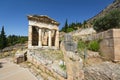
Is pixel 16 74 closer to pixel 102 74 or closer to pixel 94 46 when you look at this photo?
pixel 94 46

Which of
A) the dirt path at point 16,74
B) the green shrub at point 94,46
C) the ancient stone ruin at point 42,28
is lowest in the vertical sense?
the dirt path at point 16,74

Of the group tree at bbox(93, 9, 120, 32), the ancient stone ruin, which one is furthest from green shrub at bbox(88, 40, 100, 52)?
the ancient stone ruin

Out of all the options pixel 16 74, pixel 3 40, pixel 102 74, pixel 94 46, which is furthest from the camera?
pixel 3 40

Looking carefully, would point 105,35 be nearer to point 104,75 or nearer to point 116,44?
point 116,44

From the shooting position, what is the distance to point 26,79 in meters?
7.64

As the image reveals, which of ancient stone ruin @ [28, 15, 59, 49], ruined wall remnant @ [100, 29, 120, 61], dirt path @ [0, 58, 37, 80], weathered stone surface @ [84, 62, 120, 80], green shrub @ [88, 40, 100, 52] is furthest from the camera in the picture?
ancient stone ruin @ [28, 15, 59, 49]

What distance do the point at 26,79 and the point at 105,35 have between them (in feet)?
17.8

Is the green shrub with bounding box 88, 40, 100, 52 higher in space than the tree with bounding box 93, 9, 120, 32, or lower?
lower

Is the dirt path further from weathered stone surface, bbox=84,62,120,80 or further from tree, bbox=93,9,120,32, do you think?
tree, bbox=93,9,120,32

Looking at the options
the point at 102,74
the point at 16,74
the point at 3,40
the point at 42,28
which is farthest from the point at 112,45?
the point at 3,40

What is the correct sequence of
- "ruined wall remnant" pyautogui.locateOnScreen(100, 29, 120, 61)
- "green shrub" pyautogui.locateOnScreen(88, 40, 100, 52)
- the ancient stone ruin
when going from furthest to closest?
the ancient stone ruin < "green shrub" pyautogui.locateOnScreen(88, 40, 100, 52) < "ruined wall remnant" pyautogui.locateOnScreen(100, 29, 120, 61)

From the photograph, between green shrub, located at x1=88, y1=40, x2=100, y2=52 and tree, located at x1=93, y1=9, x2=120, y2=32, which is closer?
green shrub, located at x1=88, y1=40, x2=100, y2=52

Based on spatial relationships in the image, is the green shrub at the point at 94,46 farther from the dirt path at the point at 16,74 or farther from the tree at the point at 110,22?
the dirt path at the point at 16,74

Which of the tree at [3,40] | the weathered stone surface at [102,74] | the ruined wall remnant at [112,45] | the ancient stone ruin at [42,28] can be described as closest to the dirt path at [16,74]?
the weathered stone surface at [102,74]
